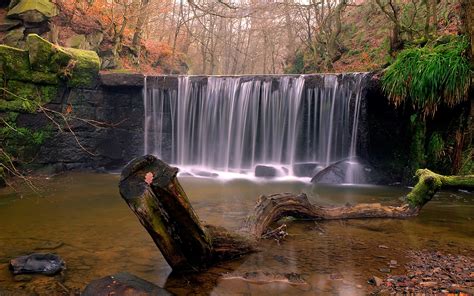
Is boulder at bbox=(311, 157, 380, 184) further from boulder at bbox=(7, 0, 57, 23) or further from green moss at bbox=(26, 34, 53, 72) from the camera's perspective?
boulder at bbox=(7, 0, 57, 23)

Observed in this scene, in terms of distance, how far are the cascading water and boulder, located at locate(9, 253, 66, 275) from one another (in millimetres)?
8281

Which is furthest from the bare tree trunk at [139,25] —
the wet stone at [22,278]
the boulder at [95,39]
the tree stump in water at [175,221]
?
the wet stone at [22,278]

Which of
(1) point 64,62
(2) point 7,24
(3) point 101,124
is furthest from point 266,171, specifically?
(2) point 7,24

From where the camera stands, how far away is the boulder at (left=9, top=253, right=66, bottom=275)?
4074 mm

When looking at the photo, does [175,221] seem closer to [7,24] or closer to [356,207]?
[356,207]

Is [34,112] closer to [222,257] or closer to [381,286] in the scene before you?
[222,257]

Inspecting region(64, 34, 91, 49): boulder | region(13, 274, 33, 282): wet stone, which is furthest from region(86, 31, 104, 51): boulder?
region(13, 274, 33, 282): wet stone

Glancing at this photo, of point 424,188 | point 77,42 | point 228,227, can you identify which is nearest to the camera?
point 228,227

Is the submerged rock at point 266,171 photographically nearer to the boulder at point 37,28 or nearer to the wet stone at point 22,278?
the wet stone at point 22,278

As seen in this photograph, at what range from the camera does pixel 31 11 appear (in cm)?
1280

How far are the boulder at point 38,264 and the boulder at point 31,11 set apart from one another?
35.6 ft

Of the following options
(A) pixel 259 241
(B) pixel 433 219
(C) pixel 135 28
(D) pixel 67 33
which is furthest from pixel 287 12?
(A) pixel 259 241

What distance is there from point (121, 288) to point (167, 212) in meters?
0.72

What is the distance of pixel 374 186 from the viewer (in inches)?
388
